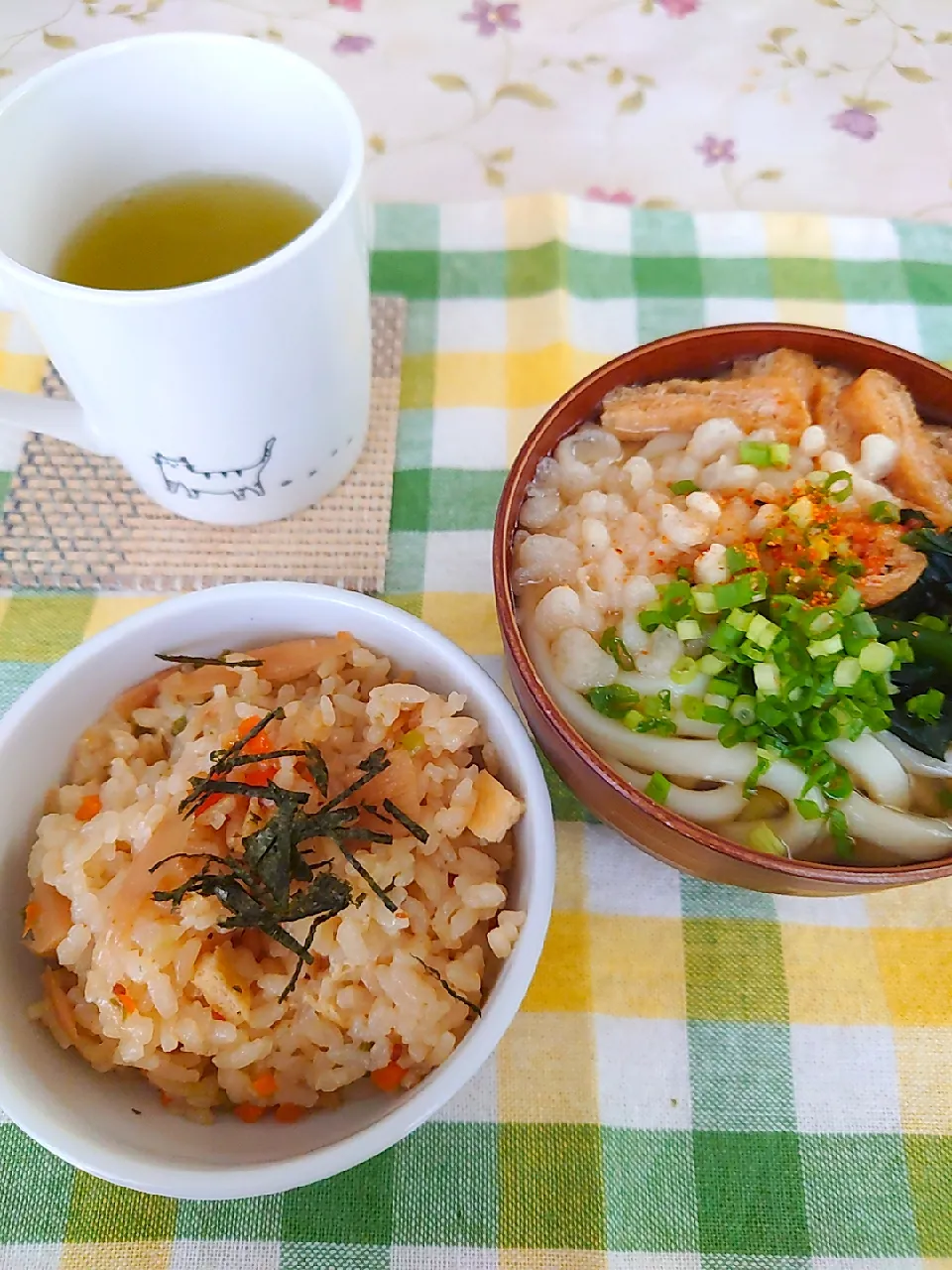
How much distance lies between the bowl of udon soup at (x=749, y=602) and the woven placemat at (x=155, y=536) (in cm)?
32

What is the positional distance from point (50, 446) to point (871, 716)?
1.30 metres

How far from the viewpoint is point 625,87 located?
6.74ft

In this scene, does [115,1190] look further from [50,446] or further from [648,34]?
[648,34]

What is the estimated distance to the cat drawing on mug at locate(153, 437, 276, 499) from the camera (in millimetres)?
1268

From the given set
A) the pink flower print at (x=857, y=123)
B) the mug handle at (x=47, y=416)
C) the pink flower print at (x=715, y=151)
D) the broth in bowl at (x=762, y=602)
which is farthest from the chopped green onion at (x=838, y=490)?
the pink flower print at (x=857, y=123)

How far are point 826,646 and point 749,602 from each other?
10 centimetres

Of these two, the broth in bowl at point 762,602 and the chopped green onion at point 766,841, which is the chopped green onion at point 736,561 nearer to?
the broth in bowl at point 762,602

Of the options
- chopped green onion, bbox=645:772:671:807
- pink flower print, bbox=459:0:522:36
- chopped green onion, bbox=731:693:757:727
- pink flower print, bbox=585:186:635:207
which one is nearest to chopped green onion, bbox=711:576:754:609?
chopped green onion, bbox=731:693:757:727

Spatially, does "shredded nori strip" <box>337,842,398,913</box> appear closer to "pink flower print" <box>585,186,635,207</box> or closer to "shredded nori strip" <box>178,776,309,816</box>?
"shredded nori strip" <box>178,776,309,816</box>

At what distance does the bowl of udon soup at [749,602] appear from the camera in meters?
1.03

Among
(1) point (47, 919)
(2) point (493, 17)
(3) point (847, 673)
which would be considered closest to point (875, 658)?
(3) point (847, 673)

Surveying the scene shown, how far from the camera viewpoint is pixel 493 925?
101 cm

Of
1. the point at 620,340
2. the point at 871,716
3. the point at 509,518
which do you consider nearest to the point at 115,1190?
the point at 509,518

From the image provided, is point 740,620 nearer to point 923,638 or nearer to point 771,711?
point 771,711
